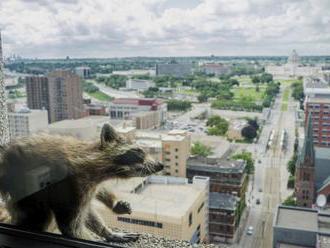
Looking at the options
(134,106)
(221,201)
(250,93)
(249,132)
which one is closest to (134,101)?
(134,106)

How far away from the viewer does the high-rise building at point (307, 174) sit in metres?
1.43

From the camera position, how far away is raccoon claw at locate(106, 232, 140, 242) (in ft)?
2.51

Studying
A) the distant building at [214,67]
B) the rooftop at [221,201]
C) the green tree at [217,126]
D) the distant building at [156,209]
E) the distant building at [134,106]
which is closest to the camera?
the distant building at [156,209]

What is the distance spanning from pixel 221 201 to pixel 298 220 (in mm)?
1884

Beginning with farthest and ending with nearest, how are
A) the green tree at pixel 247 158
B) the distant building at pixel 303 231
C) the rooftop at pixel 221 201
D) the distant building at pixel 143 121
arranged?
the green tree at pixel 247 158, the rooftop at pixel 221 201, the distant building at pixel 143 121, the distant building at pixel 303 231

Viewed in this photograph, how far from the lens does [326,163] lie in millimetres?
1524

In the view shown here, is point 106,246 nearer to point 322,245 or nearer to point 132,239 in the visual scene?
point 132,239

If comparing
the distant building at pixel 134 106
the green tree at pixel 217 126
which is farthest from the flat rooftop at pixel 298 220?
the green tree at pixel 217 126

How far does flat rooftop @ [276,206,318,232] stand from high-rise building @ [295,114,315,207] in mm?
282

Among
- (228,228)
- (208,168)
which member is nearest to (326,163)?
(228,228)

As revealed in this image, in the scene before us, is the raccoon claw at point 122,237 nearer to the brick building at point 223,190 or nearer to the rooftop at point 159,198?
the rooftop at point 159,198

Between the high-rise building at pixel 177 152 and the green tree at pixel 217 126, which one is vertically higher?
the high-rise building at pixel 177 152

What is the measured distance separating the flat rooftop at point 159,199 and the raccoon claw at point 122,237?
0.27 ft

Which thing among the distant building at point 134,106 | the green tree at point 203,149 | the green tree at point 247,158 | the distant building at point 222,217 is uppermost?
the distant building at point 134,106
